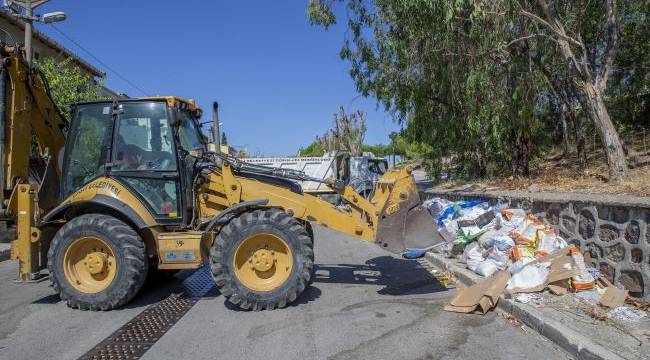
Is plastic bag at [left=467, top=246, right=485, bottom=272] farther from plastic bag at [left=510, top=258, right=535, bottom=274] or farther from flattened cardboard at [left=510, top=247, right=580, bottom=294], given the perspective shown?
flattened cardboard at [left=510, top=247, right=580, bottom=294]

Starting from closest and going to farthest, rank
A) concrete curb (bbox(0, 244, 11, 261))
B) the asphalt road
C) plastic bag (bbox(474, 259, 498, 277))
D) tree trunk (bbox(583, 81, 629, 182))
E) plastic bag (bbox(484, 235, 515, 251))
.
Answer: the asphalt road, plastic bag (bbox(474, 259, 498, 277)), plastic bag (bbox(484, 235, 515, 251)), tree trunk (bbox(583, 81, 629, 182)), concrete curb (bbox(0, 244, 11, 261))

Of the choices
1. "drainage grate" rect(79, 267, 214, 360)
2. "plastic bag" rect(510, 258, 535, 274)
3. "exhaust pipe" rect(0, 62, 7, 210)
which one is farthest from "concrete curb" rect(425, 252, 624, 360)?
"exhaust pipe" rect(0, 62, 7, 210)

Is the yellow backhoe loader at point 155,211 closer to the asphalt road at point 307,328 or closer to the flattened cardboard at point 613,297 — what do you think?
the asphalt road at point 307,328

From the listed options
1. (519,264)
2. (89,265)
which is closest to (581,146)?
(519,264)

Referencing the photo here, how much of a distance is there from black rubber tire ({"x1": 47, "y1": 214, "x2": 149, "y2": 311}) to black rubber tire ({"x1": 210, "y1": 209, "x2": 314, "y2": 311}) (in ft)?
3.23

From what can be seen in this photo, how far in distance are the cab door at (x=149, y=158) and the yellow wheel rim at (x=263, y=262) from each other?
40.0 inches

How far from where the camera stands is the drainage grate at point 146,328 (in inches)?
189

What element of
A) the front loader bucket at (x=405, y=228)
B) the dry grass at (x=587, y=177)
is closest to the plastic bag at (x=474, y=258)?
the front loader bucket at (x=405, y=228)

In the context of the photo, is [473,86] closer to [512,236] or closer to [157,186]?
[512,236]

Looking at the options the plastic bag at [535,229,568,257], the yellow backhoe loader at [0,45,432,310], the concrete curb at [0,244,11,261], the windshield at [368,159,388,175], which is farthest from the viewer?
the windshield at [368,159,388,175]

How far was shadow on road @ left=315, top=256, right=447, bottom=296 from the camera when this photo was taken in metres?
7.18

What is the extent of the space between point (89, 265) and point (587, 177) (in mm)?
9111

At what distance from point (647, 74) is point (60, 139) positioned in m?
14.7

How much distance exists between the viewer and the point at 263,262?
6.15 meters
